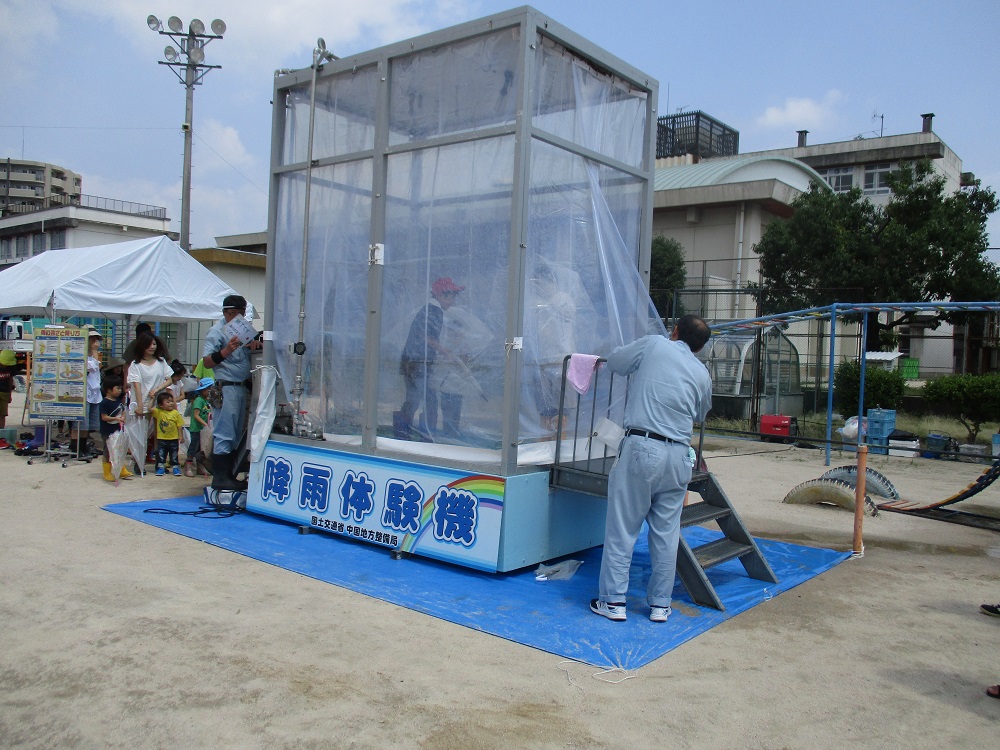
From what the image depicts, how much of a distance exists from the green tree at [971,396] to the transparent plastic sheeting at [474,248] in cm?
1096

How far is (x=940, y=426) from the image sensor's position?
666 inches

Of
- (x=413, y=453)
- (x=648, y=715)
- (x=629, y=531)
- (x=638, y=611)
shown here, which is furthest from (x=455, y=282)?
(x=648, y=715)

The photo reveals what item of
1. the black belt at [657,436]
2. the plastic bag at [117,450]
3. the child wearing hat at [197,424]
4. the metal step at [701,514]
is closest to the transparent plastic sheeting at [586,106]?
the black belt at [657,436]

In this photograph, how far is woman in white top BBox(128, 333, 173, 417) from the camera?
9.25 m

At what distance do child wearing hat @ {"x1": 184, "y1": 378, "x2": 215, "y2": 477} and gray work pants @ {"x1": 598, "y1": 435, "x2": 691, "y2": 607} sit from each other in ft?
20.2

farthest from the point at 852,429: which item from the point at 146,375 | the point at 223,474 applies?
the point at 146,375

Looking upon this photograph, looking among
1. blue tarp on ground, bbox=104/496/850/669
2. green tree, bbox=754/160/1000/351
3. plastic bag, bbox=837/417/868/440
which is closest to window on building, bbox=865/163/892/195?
green tree, bbox=754/160/1000/351

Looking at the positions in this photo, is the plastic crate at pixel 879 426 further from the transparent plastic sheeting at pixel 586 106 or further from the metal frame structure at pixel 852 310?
the transparent plastic sheeting at pixel 586 106

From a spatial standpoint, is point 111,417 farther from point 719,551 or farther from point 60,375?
point 719,551

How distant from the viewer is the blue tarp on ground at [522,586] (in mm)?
4566

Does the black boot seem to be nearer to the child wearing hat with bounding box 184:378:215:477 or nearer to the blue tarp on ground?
the blue tarp on ground

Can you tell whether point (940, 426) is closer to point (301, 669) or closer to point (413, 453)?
point (413, 453)

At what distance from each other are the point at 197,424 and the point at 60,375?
1974 millimetres

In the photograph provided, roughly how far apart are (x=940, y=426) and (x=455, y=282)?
14.6 meters
